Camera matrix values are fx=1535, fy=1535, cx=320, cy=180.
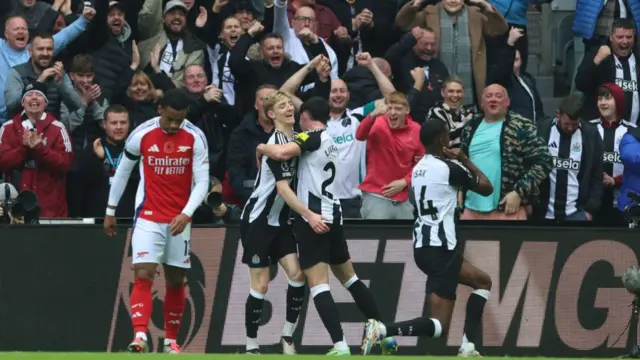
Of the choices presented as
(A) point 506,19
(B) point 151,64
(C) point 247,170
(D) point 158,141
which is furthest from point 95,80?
(A) point 506,19

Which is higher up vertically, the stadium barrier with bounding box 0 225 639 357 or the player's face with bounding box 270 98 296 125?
the player's face with bounding box 270 98 296 125

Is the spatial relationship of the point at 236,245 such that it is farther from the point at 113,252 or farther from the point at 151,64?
the point at 151,64

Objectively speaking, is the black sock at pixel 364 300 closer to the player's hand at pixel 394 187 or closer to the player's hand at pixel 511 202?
the player's hand at pixel 394 187

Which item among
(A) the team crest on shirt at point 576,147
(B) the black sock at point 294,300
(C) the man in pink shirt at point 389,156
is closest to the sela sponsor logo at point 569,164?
(A) the team crest on shirt at point 576,147

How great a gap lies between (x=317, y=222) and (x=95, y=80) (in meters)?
4.98

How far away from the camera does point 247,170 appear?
51.6 feet

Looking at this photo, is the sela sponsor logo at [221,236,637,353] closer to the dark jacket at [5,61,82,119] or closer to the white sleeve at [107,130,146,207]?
the white sleeve at [107,130,146,207]

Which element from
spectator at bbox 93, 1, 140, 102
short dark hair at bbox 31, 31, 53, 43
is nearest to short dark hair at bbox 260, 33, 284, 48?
spectator at bbox 93, 1, 140, 102

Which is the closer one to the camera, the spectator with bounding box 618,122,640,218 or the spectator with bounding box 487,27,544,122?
the spectator with bounding box 618,122,640,218

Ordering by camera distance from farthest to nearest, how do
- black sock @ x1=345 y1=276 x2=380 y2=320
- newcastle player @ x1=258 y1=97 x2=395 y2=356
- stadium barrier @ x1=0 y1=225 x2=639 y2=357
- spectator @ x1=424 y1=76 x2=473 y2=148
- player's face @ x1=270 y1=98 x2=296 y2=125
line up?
spectator @ x1=424 y1=76 x2=473 y2=148 < stadium barrier @ x1=0 y1=225 x2=639 y2=357 < black sock @ x1=345 y1=276 x2=380 y2=320 < player's face @ x1=270 y1=98 x2=296 y2=125 < newcastle player @ x1=258 y1=97 x2=395 y2=356

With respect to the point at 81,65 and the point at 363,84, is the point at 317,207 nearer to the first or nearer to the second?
the point at 363,84

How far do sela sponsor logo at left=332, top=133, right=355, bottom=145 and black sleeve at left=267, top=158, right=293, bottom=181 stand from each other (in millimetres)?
2991

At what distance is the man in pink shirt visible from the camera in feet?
50.2

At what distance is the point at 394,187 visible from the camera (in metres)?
15.2
